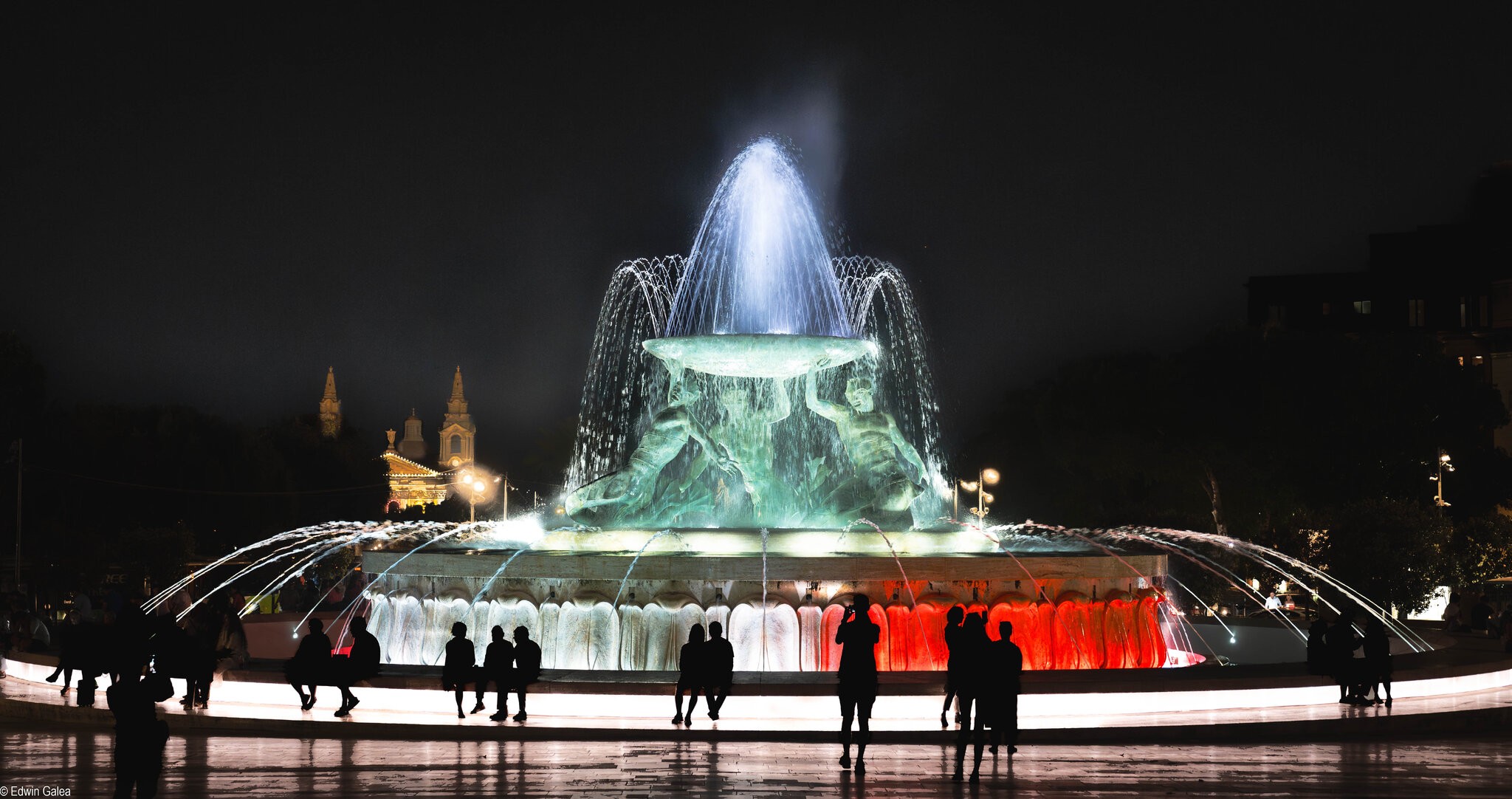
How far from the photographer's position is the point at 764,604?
1545 centimetres

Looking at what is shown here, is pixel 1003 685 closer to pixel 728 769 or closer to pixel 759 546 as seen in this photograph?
pixel 728 769

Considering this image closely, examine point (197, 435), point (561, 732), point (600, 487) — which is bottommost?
point (561, 732)

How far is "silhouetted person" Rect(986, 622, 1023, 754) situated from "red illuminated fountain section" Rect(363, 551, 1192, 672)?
12.4 ft

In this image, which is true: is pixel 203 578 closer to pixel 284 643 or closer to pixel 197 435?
pixel 284 643

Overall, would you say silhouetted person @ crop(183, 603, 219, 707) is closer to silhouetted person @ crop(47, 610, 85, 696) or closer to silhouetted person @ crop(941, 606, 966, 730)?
silhouetted person @ crop(47, 610, 85, 696)

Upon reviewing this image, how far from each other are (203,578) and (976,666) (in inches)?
1154

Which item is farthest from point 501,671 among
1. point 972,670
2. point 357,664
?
point 972,670

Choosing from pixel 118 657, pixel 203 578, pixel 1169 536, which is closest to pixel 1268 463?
pixel 1169 536

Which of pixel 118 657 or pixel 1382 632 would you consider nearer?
pixel 118 657

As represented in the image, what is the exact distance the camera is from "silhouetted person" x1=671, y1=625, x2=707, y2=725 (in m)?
12.6

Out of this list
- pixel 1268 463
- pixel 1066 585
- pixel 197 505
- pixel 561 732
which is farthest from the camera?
pixel 197 505

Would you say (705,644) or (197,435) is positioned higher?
(197,435)

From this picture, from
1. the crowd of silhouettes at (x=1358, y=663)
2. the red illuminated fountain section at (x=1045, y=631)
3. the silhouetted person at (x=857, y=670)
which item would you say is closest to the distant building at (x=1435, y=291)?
the red illuminated fountain section at (x=1045, y=631)

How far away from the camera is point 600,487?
19.7 m
